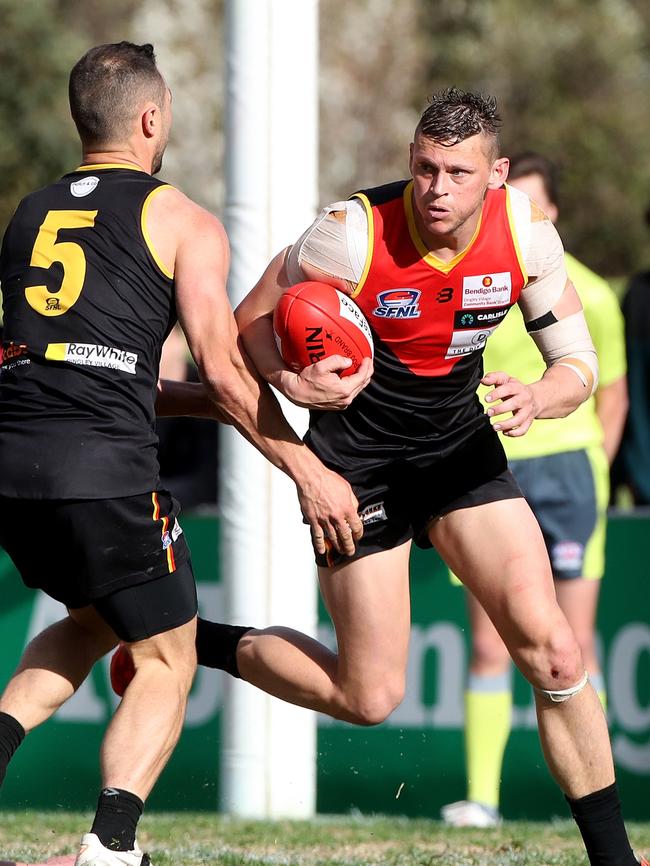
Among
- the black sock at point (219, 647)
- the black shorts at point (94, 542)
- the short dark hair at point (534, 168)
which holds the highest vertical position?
the short dark hair at point (534, 168)

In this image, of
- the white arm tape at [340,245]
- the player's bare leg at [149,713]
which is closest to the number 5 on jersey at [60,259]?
the white arm tape at [340,245]

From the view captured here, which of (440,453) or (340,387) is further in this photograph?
(440,453)

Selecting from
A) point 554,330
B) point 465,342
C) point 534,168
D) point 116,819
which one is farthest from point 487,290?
point 534,168

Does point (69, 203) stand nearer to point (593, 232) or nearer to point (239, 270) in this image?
point (239, 270)

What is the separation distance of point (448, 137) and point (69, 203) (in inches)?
47.1

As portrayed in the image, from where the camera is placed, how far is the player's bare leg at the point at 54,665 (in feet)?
15.3

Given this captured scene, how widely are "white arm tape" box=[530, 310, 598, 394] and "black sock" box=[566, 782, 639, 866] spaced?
1.35 metres

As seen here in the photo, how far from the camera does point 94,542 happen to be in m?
4.25

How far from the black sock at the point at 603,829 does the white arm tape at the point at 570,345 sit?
1350 millimetres

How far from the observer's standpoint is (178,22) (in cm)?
3169

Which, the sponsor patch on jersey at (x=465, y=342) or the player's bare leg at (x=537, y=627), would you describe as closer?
the player's bare leg at (x=537, y=627)

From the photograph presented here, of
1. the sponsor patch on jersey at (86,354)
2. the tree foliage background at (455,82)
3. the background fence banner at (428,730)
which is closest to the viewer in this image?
the sponsor patch on jersey at (86,354)

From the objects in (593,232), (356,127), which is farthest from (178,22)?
(593,232)

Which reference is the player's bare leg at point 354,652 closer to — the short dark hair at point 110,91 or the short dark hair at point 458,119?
the short dark hair at point 458,119
